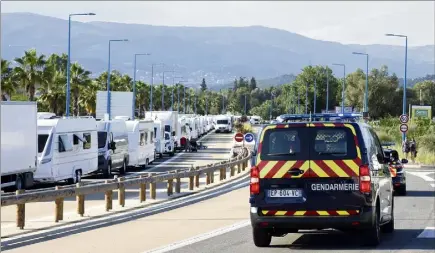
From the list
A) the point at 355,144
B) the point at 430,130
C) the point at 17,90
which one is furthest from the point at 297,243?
the point at 17,90

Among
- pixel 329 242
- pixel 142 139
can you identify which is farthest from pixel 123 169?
pixel 329 242

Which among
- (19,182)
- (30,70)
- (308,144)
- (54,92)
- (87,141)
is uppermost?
(30,70)

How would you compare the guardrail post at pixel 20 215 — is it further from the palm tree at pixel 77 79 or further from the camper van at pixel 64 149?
the palm tree at pixel 77 79

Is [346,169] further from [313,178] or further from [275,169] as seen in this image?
[275,169]

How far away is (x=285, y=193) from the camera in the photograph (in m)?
12.9

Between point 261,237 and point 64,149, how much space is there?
750 inches

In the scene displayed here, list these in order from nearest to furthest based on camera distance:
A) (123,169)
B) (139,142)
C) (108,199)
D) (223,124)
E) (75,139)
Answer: (108,199) → (75,139) → (123,169) → (139,142) → (223,124)

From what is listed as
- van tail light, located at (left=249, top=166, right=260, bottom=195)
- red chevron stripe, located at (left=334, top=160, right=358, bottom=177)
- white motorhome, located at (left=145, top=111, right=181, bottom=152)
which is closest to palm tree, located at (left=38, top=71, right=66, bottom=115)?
white motorhome, located at (left=145, top=111, right=181, bottom=152)

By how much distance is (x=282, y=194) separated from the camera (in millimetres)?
12961

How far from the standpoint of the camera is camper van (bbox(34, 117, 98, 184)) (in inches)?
1196

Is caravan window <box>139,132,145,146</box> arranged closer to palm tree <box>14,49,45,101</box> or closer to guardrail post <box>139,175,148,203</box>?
guardrail post <box>139,175,148,203</box>

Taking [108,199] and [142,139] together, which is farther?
[142,139]

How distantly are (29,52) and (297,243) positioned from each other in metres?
52.7

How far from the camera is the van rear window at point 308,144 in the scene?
1287cm
